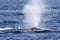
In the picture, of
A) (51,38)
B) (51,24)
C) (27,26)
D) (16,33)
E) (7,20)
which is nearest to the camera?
(51,38)

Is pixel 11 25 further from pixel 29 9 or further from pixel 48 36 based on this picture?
pixel 48 36


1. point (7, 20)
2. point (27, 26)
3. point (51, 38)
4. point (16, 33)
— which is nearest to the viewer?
point (51, 38)

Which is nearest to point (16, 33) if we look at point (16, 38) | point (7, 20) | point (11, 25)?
point (16, 38)

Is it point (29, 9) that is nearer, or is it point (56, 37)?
point (56, 37)

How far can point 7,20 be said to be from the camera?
172 feet

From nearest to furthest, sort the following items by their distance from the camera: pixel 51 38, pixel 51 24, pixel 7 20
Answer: pixel 51 38 → pixel 51 24 → pixel 7 20

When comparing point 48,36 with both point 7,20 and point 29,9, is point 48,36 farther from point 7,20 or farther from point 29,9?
point 7,20

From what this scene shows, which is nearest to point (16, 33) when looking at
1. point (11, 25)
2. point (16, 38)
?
point (16, 38)

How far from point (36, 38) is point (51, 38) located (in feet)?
4.01

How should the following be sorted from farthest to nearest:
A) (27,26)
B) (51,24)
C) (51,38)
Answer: (51,24), (27,26), (51,38)

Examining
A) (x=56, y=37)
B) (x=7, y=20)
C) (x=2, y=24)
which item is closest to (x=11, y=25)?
(x=2, y=24)

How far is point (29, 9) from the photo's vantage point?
160 ft

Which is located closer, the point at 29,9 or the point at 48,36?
the point at 48,36

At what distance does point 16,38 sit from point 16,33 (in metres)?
2.65
